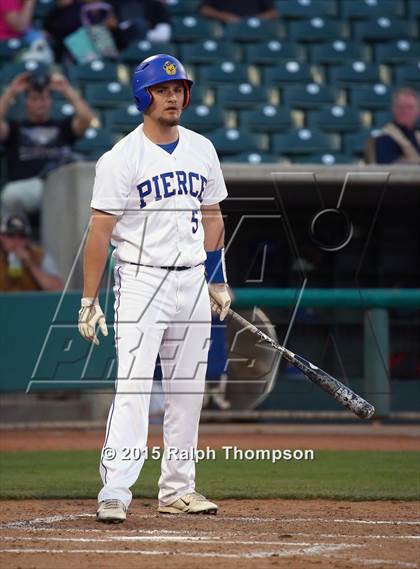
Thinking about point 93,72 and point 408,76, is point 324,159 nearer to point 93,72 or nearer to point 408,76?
point 408,76

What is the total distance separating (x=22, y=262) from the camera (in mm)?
10320

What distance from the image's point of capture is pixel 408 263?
11.7 m

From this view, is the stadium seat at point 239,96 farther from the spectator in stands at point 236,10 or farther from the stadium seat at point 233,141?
the spectator in stands at point 236,10

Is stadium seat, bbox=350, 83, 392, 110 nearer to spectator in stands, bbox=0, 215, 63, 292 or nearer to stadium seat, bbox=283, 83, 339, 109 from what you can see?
stadium seat, bbox=283, 83, 339, 109

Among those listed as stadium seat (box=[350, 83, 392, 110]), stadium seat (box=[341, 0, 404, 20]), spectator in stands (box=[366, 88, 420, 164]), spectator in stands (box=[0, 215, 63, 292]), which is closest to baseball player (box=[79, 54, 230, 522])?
spectator in stands (box=[0, 215, 63, 292])

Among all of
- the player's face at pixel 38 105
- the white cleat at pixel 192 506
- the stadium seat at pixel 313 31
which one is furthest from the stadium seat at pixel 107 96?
the white cleat at pixel 192 506

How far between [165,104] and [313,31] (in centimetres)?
939

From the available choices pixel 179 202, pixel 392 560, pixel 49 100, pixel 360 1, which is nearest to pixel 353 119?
pixel 360 1

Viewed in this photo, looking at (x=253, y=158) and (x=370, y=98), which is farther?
(x=370, y=98)

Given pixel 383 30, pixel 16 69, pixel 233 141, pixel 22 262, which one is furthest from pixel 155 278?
pixel 383 30

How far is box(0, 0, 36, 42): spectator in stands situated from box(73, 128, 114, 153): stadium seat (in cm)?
149

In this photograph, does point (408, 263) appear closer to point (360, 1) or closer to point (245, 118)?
point (245, 118)

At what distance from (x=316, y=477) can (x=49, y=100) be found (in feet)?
19.0

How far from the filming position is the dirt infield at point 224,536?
4066 mm
